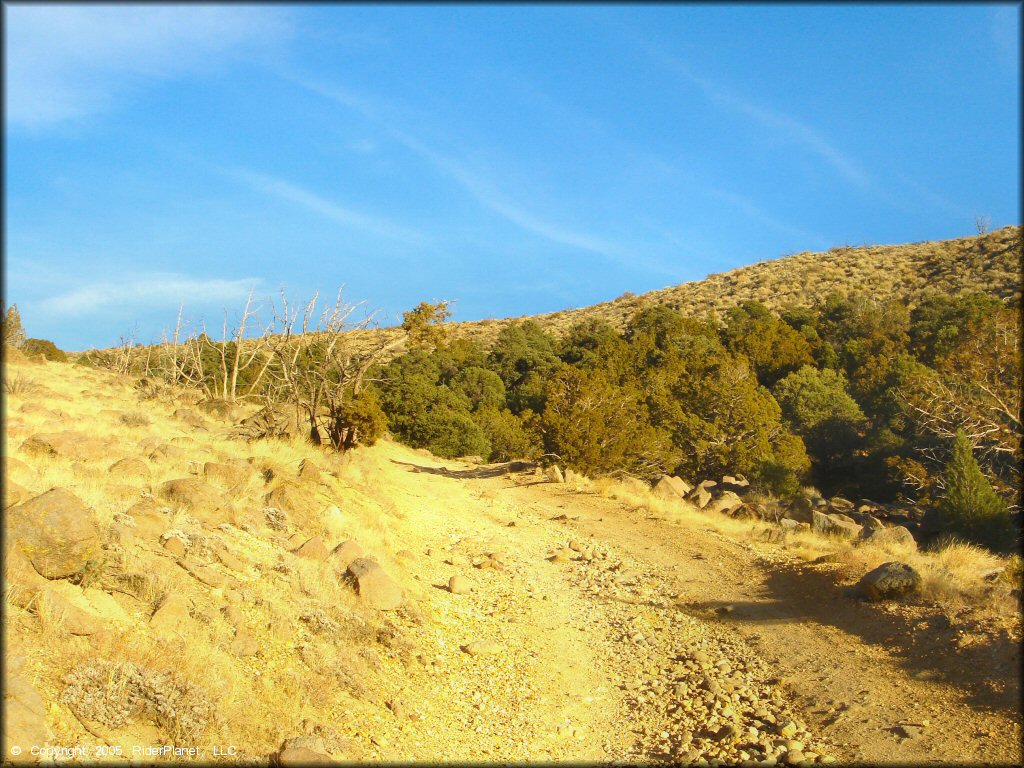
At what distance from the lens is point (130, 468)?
34.4 feet

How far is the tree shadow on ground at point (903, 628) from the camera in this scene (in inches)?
290

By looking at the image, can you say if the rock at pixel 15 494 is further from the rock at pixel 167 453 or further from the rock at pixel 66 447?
the rock at pixel 167 453

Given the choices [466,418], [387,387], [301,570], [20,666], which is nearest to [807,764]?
[301,570]

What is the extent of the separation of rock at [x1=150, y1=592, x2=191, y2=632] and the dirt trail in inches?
97.7

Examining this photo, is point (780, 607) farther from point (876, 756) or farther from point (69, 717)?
point (69, 717)

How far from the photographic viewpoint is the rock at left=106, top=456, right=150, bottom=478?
33.8ft

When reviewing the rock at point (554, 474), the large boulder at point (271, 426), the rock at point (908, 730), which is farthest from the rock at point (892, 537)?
the large boulder at point (271, 426)

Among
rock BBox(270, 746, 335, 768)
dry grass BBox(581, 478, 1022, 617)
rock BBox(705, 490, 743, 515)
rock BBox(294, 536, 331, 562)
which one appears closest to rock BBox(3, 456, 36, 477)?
rock BBox(294, 536, 331, 562)

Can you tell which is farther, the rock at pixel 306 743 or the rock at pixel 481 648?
the rock at pixel 481 648

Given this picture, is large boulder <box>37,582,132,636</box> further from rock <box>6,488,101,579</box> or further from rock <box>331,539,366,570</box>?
rock <box>331,539,366,570</box>

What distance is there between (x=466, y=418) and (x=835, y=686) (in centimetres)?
2411

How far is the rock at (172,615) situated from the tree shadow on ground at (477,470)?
16290 mm

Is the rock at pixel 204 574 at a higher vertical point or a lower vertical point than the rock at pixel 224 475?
lower

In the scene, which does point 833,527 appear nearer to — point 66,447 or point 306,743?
point 306,743
